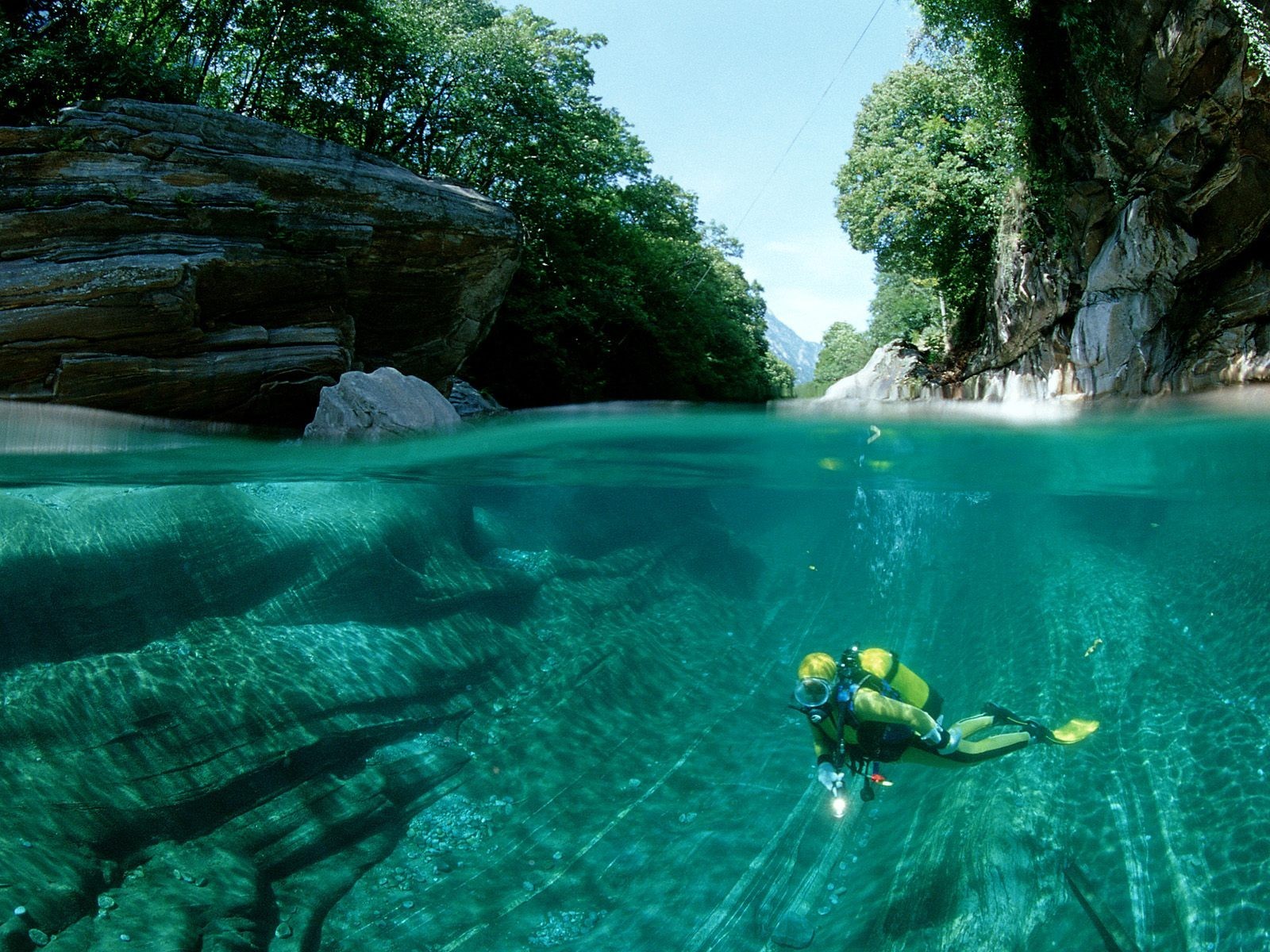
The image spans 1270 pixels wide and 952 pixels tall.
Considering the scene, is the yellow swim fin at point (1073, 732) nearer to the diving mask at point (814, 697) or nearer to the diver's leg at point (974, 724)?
the diver's leg at point (974, 724)

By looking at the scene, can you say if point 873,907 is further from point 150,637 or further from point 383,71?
point 383,71

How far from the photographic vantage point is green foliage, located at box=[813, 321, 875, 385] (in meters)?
47.4

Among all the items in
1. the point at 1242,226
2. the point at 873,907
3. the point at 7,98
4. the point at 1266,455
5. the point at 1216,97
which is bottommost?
the point at 873,907

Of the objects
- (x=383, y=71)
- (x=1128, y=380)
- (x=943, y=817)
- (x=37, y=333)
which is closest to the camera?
(x=943, y=817)

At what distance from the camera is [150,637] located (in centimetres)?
823

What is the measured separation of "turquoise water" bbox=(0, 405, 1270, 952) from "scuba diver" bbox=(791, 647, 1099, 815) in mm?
1016

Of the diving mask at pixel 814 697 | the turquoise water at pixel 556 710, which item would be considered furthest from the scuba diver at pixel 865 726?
the turquoise water at pixel 556 710

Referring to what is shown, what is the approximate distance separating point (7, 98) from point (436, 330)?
8093 mm

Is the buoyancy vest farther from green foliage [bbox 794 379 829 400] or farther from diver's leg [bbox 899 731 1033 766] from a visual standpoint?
green foliage [bbox 794 379 829 400]

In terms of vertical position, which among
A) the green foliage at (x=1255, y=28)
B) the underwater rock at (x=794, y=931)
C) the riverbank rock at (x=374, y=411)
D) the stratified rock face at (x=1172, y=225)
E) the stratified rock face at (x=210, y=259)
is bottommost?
the underwater rock at (x=794, y=931)

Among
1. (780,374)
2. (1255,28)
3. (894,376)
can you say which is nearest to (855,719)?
(1255,28)

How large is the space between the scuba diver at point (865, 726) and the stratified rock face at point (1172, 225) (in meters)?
10.2

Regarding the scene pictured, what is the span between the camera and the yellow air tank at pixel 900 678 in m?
6.99

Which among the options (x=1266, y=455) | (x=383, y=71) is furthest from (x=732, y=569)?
(x=383, y=71)
